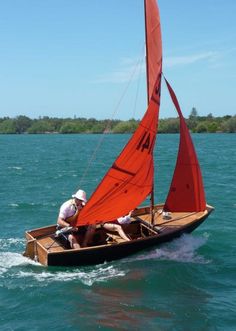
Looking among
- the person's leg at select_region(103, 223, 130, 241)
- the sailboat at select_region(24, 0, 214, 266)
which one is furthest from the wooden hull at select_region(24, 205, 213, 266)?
the person's leg at select_region(103, 223, 130, 241)

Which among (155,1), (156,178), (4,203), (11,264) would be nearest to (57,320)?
(11,264)

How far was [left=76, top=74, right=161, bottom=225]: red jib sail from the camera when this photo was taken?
1491cm

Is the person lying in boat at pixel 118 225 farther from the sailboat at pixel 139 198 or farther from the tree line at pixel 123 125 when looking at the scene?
the tree line at pixel 123 125

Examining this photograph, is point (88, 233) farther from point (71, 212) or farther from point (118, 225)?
point (118, 225)

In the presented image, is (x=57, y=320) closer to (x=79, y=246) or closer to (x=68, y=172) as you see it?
(x=79, y=246)

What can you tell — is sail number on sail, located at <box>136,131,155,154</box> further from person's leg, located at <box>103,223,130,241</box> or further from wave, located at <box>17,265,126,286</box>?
wave, located at <box>17,265,126,286</box>

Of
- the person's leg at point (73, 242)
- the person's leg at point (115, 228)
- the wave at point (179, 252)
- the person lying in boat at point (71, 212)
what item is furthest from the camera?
the wave at point (179, 252)

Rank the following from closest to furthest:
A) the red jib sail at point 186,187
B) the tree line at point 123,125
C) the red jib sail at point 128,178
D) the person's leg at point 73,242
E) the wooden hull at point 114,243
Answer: the wooden hull at point 114,243, the person's leg at point 73,242, the red jib sail at point 128,178, the red jib sail at point 186,187, the tree line at point 123,125

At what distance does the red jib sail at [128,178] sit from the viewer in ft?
48.9

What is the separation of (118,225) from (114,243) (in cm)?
109

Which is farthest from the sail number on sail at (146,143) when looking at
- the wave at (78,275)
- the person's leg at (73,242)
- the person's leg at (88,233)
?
the wave at (78,275)

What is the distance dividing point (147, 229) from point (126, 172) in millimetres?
2333

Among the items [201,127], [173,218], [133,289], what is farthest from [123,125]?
[133,289]

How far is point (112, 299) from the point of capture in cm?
1304
